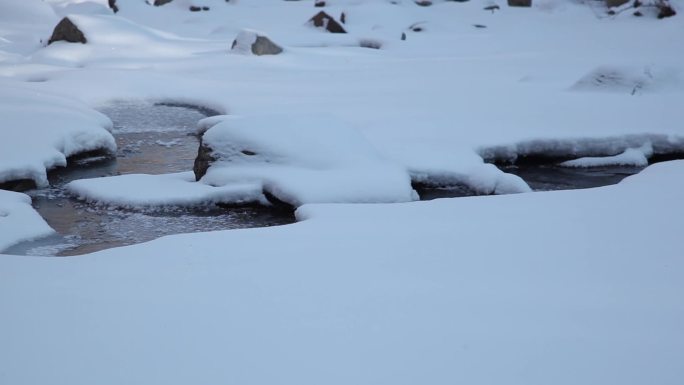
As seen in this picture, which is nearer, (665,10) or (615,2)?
(665,10)

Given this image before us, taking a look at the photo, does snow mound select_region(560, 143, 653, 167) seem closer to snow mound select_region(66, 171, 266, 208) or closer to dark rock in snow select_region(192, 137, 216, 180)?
snow mound select_region(66, 171, 266, 208)

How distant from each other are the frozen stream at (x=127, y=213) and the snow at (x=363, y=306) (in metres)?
1.07

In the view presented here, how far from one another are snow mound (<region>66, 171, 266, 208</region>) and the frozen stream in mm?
74

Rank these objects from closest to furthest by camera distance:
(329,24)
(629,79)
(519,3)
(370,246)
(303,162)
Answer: (370,246), (303,162), (629,79), (329,24), (519,3)

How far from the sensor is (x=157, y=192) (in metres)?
5.66

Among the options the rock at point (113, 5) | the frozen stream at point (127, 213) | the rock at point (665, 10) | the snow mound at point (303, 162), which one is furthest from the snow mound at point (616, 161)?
the rock at point (113, 5)

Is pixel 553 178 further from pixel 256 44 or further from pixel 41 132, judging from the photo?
pixel 256 44

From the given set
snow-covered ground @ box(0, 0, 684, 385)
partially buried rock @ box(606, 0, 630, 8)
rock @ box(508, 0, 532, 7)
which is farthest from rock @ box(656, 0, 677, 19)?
snow-covered ground @ box(0, 0, 684, 385)

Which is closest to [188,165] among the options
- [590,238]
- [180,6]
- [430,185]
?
[430,185]

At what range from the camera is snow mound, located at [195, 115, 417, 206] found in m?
5.37

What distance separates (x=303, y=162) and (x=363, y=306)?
291 cm

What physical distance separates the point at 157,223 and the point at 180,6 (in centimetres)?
1796

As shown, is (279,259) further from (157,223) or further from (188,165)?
(188,165)

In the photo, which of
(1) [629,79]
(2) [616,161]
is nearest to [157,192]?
(2) [616,161]
